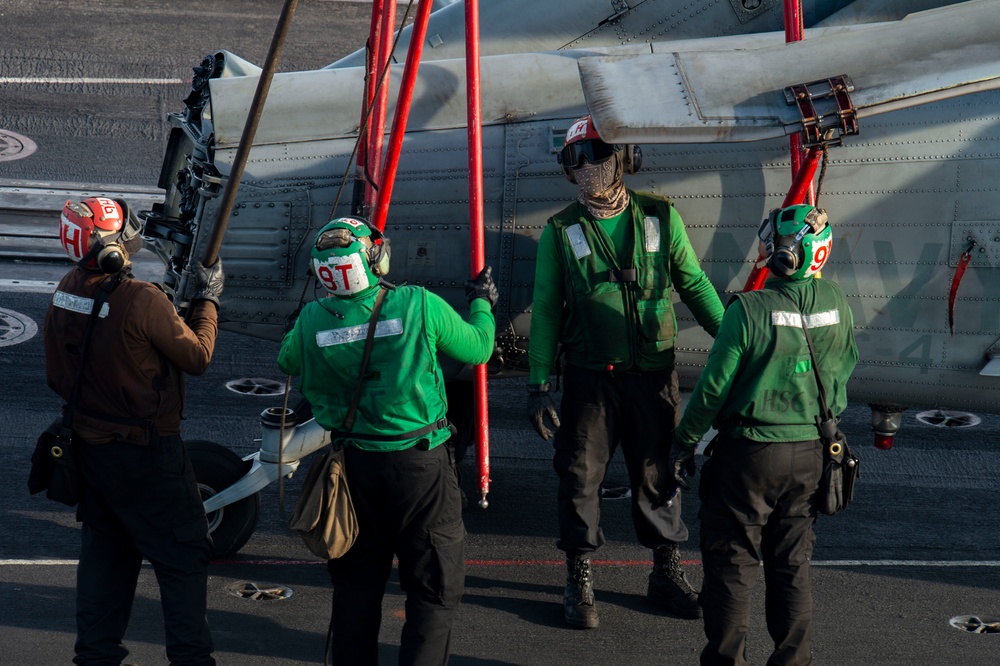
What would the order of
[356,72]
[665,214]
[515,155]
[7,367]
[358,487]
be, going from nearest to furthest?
1. [358,487]
2. [665,214]
3. [515,155]
4. [356,72]
5. [7,367]

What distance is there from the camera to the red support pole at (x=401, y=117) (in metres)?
5.72

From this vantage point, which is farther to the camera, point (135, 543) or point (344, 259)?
point (135, 543)

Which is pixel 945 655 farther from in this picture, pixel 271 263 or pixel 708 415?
pixel 271 263

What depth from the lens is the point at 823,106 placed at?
489 cm

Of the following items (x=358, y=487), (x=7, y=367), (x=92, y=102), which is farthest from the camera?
(x=92, y=102)

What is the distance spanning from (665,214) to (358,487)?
79.8 inches

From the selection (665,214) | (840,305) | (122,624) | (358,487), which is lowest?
(122,624)

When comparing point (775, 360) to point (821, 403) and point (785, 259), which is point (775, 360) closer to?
point (821, 403)

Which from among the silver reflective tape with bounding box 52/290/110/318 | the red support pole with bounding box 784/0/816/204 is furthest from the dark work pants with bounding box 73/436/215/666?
the red support pole with bounding box 784/0/816/204

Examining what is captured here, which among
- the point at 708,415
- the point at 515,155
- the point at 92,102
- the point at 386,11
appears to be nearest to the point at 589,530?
the point at 708,415

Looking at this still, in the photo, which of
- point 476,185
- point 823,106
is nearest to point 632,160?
point 476,185

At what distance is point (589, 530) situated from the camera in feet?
19.1

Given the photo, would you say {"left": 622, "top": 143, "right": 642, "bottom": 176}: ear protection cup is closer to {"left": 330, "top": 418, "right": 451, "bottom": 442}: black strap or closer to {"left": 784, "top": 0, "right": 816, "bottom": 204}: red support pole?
{"left": 784, "top": 0, "right": 816, "bottom": 204}: red support pole

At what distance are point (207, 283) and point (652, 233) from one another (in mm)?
2150
